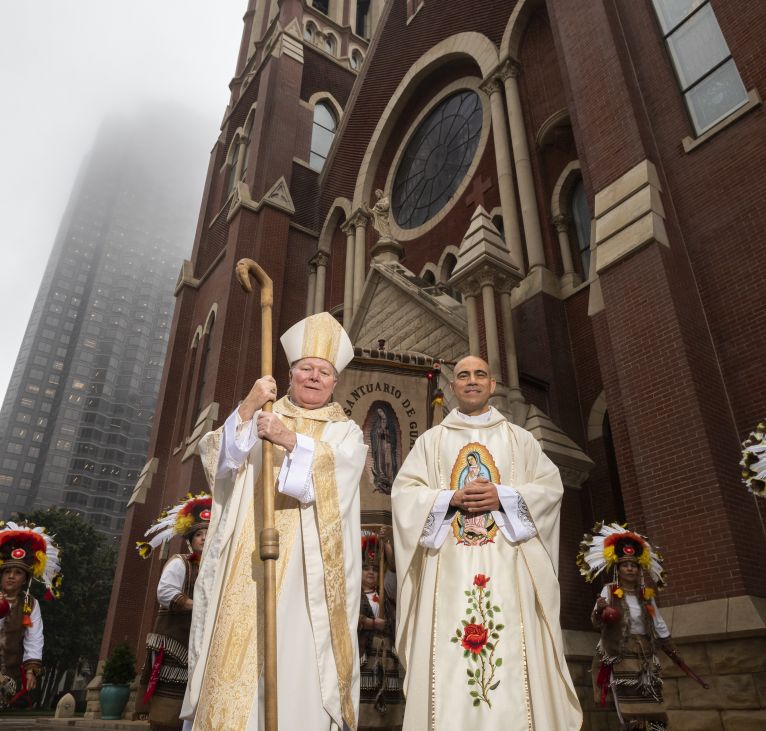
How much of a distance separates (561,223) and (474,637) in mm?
10263

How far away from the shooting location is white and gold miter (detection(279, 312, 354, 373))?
3.92m

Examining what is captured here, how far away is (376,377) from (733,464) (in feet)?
13.0

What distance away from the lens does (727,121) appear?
8461mm

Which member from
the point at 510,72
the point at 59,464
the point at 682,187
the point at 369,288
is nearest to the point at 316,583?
the point at 682,187

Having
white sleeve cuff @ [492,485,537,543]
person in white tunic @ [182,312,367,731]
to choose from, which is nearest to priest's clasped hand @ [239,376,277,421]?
person in white tunic @ [182,312,367,731]

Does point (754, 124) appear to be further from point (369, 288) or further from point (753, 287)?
point (369, 288)

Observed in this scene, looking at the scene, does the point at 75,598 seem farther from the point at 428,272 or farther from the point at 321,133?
the point at 428,272

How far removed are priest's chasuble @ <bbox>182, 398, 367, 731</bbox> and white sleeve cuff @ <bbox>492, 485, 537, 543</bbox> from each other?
862 mm

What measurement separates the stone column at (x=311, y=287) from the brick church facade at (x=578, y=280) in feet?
0.31

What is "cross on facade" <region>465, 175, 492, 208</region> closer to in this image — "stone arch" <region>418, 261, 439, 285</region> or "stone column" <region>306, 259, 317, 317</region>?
"stone arch" <region>418, 261, 439, 285</region>

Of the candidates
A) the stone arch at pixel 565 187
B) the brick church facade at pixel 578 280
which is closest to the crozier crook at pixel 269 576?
the brick church facade at pixel 578 280

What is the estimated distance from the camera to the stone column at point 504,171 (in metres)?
12.7

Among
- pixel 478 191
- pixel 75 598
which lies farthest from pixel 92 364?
pixel 478 191

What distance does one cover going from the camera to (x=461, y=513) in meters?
3.87
